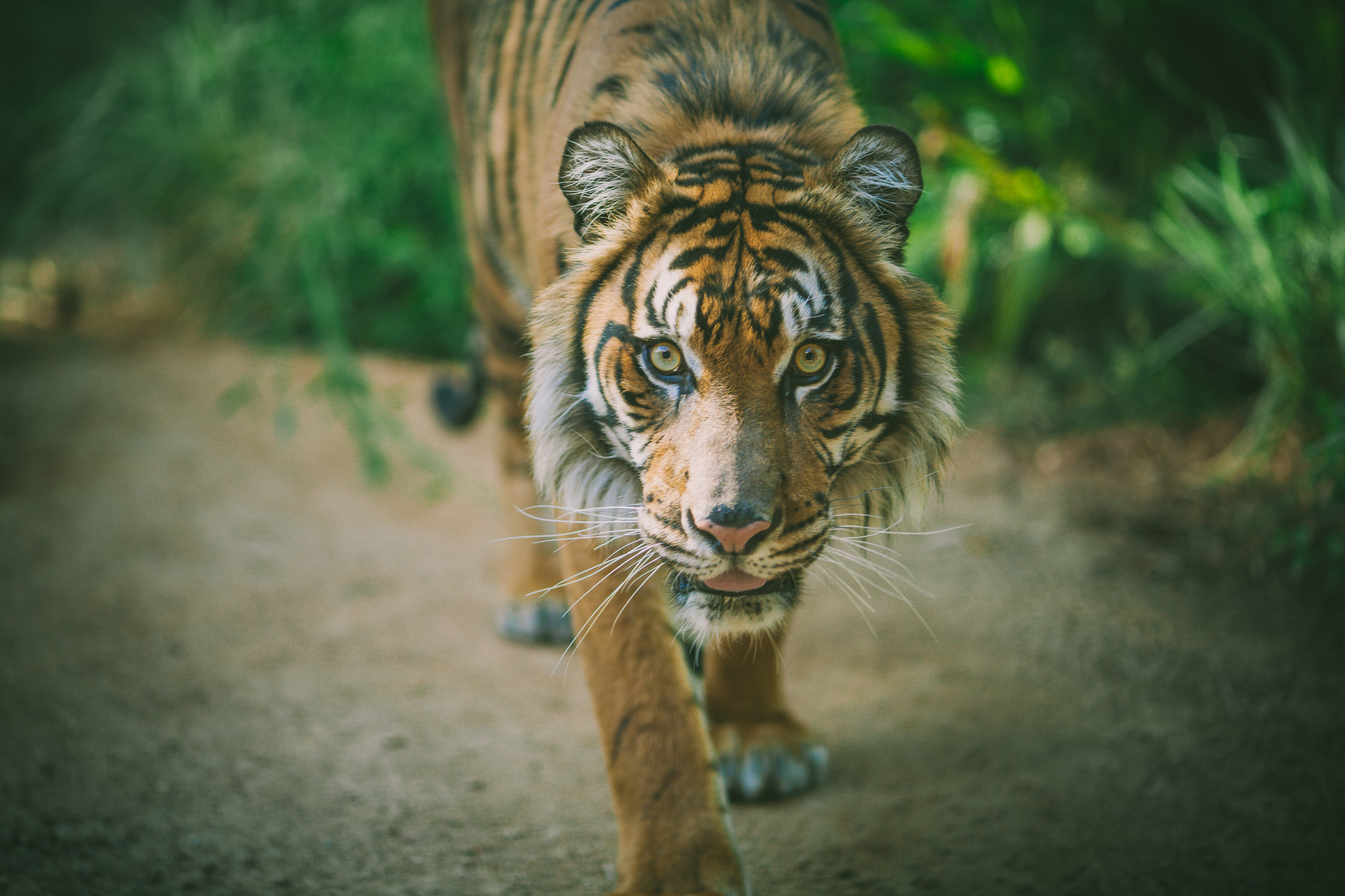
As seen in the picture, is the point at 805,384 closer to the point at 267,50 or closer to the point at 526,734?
the point at 526,734

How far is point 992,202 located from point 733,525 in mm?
3023

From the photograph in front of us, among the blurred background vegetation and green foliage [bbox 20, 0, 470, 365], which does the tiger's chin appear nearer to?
the blurred background vegetation

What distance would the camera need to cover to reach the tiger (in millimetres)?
1634

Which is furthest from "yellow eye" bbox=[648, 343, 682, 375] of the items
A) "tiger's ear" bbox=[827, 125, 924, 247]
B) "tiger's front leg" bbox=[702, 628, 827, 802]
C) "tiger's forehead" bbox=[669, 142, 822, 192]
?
"tiger's front leg" bbox=[702, 628, 827, 802]

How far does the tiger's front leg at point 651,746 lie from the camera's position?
1656 mm

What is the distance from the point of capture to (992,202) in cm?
405

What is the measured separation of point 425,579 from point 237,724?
0.97 meters

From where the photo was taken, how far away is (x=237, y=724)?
8.02 feet

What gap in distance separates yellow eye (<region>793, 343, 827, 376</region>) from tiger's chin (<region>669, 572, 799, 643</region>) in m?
0.36

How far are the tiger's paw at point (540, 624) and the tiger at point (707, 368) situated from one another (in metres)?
0.89

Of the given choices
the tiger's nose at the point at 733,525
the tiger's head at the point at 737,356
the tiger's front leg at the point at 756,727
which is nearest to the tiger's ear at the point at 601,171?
the tiger's head at the point at 737,356

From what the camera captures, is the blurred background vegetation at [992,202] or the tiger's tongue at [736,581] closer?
the tiger's tongue at [736,581]

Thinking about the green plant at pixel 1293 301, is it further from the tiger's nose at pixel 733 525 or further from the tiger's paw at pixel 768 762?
the tiger's nose at pixel 733 525

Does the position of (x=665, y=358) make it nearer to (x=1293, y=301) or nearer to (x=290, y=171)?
(x=1293, y=301)
